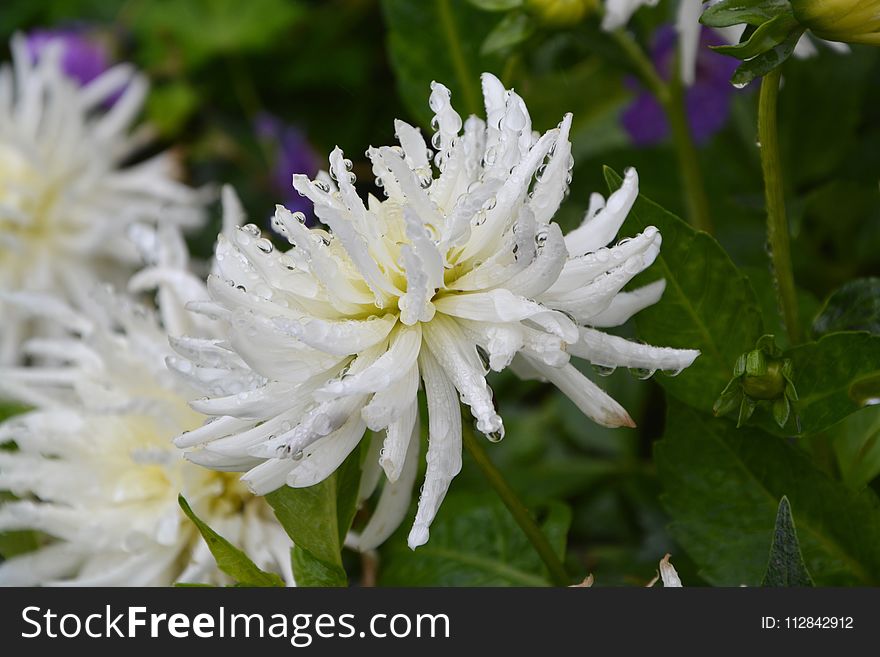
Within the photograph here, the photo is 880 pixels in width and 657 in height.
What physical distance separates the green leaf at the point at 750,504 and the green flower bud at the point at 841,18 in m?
0.17

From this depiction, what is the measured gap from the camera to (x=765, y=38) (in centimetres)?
40

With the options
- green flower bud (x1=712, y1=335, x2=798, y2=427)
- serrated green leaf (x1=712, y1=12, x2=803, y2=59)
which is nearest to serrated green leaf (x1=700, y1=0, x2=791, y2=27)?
serrated green leaf (x1=712, y1=12, x2=803, y2=59)

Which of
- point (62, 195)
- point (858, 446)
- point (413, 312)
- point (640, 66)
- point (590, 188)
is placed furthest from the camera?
point (62, 195)

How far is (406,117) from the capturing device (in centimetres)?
90

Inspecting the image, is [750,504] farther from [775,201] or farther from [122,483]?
[122,483]

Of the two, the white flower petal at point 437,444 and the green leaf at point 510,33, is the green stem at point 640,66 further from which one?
the white flower petal at point 437,444

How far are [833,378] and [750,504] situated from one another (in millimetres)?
75

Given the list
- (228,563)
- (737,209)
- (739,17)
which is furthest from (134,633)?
(737,209)

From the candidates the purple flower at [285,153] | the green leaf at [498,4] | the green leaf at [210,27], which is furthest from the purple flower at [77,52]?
the green leaf at [498,4]

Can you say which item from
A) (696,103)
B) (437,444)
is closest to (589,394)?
(437,444)

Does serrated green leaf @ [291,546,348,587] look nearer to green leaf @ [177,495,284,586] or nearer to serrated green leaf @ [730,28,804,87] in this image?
green leaf @ [177,495,284,586]

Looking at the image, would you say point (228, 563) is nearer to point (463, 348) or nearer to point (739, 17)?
point (463, 348)

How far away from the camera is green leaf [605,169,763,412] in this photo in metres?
0.45

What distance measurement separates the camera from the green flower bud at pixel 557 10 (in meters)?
0.56
